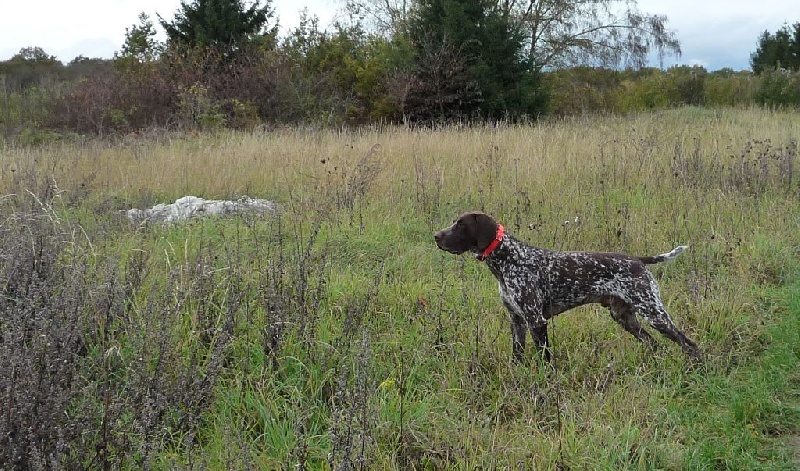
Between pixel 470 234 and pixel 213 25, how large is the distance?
21016 millimetres

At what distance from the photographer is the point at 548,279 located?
4348 millimetres

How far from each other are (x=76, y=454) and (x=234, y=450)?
68 centimetres

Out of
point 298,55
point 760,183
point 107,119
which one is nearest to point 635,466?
point 760,183

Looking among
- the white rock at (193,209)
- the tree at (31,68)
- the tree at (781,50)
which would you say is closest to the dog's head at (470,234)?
the white rock at (193,209)

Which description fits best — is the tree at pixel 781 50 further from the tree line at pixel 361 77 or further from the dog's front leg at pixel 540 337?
the dog's front leg at pixel 540 337

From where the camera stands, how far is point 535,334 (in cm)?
420

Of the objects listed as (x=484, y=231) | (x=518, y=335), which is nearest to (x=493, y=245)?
(x=484, y=231)

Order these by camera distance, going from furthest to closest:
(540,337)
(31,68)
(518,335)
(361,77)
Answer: (31,68) → (361,77) → (518,335) → (540,337)

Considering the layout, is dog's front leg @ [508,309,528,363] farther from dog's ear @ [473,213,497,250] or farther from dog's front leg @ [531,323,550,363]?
dog's ear @ [473,213,497,250]

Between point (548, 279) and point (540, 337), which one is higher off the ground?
point (548, 279)

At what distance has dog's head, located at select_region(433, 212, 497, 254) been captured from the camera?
4.30m

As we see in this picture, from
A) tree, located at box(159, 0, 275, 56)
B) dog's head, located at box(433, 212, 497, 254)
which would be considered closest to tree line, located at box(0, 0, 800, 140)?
tree, located at box(159, 0, 275, 56)

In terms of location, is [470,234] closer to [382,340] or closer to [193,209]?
[382,340]

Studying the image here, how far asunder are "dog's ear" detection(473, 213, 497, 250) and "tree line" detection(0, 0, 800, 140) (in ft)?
37.9
